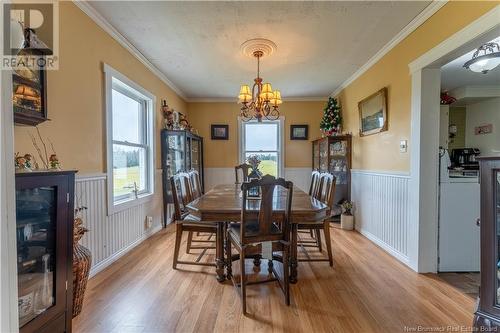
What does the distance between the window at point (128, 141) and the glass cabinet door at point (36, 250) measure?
128 centimetres

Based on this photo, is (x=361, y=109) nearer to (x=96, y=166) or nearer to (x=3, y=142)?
(x=96, y=166)

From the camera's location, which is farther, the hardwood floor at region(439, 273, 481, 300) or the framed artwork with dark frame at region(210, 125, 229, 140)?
the framed artwork with dark frame at region(210, 125, 229, 140)

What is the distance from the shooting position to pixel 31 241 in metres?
1.33

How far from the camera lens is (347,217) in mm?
4145

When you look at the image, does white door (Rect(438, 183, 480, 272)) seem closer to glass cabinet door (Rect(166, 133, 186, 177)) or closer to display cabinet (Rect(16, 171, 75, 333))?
display cabinet (Rect(16, 171, 75, 333))

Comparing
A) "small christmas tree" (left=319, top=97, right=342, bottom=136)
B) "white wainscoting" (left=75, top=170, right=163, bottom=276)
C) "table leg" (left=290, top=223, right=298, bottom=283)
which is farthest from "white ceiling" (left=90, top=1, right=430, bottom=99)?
"table leg" (left=290, top=223, right=298, bottom=283)

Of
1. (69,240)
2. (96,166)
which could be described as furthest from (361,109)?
(69,240)

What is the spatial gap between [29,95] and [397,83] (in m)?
3.39

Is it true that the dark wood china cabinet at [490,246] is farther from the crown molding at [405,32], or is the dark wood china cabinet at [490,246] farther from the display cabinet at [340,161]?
the display cabinet at [340,161]

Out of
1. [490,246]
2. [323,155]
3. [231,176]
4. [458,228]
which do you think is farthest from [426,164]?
[231,176]

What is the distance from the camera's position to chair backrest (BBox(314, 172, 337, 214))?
2520 millimetres

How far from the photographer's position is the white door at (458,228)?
248cm

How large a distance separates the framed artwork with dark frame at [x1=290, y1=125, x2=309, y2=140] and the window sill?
3.26 metres

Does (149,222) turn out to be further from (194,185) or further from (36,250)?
(36,250)
